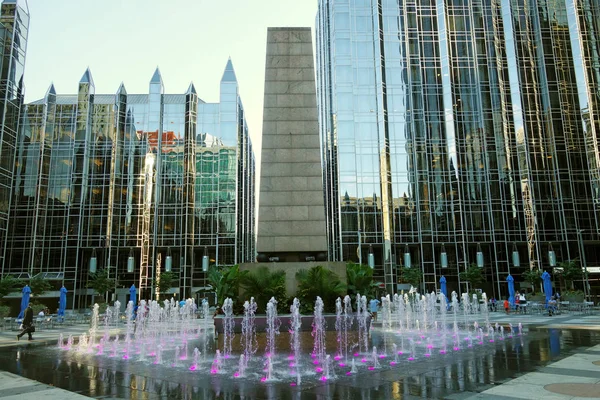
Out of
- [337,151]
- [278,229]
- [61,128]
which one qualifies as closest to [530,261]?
[337,151]

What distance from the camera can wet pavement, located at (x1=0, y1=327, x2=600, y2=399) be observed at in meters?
7.30

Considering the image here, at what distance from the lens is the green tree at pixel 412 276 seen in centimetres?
4269

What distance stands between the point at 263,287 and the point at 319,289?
177 centimetres

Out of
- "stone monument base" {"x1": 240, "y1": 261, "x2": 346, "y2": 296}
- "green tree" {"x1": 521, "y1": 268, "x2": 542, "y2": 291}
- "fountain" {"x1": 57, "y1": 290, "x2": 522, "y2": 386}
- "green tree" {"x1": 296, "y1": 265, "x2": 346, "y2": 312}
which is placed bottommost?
"fountain" {"x1": 57, "y1": 290, "x2": 522, "y2": 386}

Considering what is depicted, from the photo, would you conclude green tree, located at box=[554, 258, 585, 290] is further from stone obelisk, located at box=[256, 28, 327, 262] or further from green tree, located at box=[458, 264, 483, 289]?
stone obelisk, located at box=[256, 28, 327, 262]

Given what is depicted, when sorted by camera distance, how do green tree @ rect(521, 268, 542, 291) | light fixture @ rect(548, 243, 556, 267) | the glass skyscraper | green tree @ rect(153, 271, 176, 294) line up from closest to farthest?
green tree @ rect(521, 268, 542, 291), light fixture @ rect(548, 243, 556, 267), green tree @ rect(153, 271, 176, 294), the glass skyscraper

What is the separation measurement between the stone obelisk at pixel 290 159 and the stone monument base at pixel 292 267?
63 centimetres

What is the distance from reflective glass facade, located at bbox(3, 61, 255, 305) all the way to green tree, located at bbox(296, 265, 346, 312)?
35.8 metres

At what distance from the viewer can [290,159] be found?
16125mm

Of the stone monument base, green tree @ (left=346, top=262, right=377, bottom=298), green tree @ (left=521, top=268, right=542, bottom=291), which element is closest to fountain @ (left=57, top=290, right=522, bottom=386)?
green tree @ (left=346, top=262, right=377, bottom=298)

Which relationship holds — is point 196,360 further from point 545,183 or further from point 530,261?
point 545,183

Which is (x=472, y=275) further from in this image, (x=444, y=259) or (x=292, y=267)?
(x=292, y=267)

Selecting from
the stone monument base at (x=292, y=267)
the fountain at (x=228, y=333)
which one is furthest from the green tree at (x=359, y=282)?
the fountain at (x=228, y=333)

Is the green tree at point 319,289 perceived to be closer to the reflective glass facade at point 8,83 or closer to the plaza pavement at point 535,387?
the plaza pavement at point 535,387
